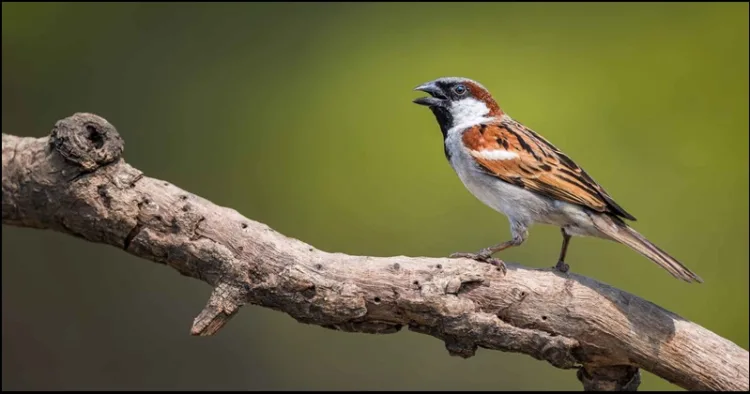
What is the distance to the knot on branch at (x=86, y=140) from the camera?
2.27 meters

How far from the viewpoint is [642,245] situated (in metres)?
2.43

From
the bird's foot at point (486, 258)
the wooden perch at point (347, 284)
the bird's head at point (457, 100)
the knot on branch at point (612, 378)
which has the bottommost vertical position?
the knot on branch at point (612, 378)

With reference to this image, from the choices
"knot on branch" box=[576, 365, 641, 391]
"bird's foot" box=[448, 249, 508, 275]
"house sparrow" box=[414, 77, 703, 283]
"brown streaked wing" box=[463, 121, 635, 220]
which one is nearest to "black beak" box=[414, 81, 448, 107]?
"house sparrow" box=[414, 77, 703, 283]

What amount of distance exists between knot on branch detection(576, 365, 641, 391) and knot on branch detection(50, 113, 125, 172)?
57.2 inches

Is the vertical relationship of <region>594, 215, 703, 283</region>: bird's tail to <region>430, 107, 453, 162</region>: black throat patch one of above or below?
below

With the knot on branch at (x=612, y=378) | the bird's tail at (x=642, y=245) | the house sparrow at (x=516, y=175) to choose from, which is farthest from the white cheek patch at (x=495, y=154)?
the knot on branch at (x=612, y=378)

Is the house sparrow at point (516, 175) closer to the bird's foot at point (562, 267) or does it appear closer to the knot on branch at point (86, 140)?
the bird's foot at point (562, 267)

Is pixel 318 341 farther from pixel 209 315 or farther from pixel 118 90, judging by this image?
pixel 209 315

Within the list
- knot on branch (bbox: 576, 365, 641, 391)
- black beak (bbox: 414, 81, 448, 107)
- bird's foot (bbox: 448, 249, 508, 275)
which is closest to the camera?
bird's foot (bbox: 448, 249, 508, 275)

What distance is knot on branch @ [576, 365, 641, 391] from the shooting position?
2.52 meters

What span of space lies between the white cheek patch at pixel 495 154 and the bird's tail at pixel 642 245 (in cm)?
32

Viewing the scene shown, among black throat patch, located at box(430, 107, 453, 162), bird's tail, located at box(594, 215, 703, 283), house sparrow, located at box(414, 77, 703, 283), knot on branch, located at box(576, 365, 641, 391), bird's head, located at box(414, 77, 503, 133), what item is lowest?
knot on branch, located at box(576, 365, 641, 391)

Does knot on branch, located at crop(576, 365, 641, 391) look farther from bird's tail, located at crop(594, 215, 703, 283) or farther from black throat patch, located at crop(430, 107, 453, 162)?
black throat patch, located at crop(430, 107, 453, 162)

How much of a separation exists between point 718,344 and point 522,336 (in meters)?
0.53
